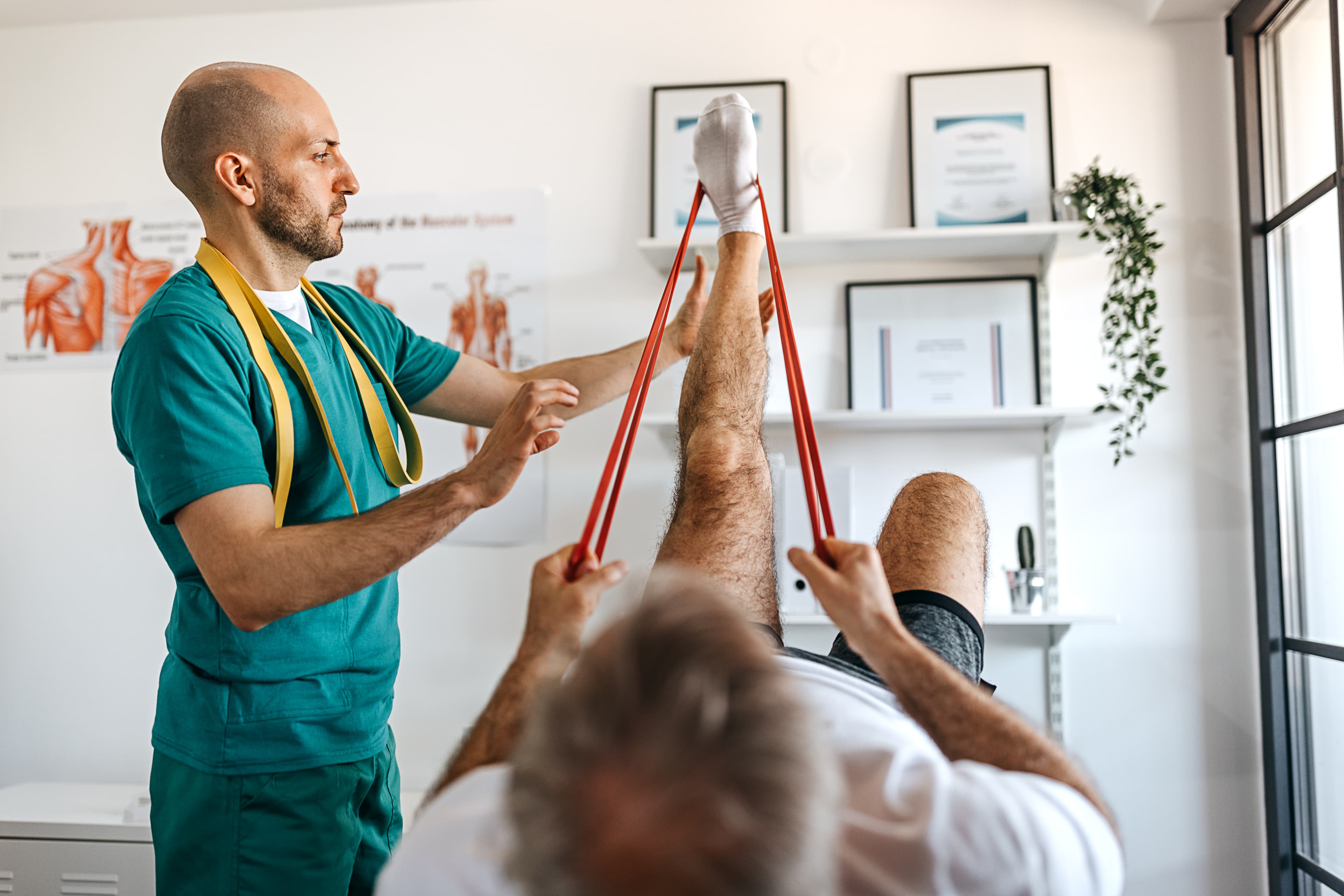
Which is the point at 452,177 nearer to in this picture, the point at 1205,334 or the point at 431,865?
the point at 1205,334

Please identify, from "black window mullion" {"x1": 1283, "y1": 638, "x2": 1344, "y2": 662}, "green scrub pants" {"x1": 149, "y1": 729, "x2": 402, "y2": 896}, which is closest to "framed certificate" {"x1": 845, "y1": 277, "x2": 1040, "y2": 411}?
"black window mullion" {"x1": 1283, "y1": 638, "x2": 1344, "y2": 662}

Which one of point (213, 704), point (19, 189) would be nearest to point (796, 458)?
point (213, 704)

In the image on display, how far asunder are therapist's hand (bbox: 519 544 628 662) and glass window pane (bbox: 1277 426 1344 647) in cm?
173

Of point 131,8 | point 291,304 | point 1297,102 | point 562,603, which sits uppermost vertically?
point 131,8

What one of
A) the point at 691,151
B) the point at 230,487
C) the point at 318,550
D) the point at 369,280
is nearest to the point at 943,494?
the point at 318,550

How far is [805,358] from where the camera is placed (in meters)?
→ 2.40

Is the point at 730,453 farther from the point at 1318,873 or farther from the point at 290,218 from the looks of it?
the point at 1318,873

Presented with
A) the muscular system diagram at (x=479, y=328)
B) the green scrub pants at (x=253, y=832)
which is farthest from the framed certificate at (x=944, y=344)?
the green scrub pants at (x=253, y=832)

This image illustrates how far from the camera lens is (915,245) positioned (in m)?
2.26

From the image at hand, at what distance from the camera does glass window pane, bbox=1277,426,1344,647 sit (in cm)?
192

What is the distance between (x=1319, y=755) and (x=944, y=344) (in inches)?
46.4

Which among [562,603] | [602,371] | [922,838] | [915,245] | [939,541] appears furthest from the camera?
[915,245]

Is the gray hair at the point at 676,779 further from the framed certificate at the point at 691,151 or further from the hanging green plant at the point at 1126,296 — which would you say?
the framed certificate at the point at 691,151

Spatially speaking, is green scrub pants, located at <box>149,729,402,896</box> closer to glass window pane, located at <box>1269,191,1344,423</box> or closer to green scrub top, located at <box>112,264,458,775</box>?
green scrub top, located at <box>112,264,458,775</box>
